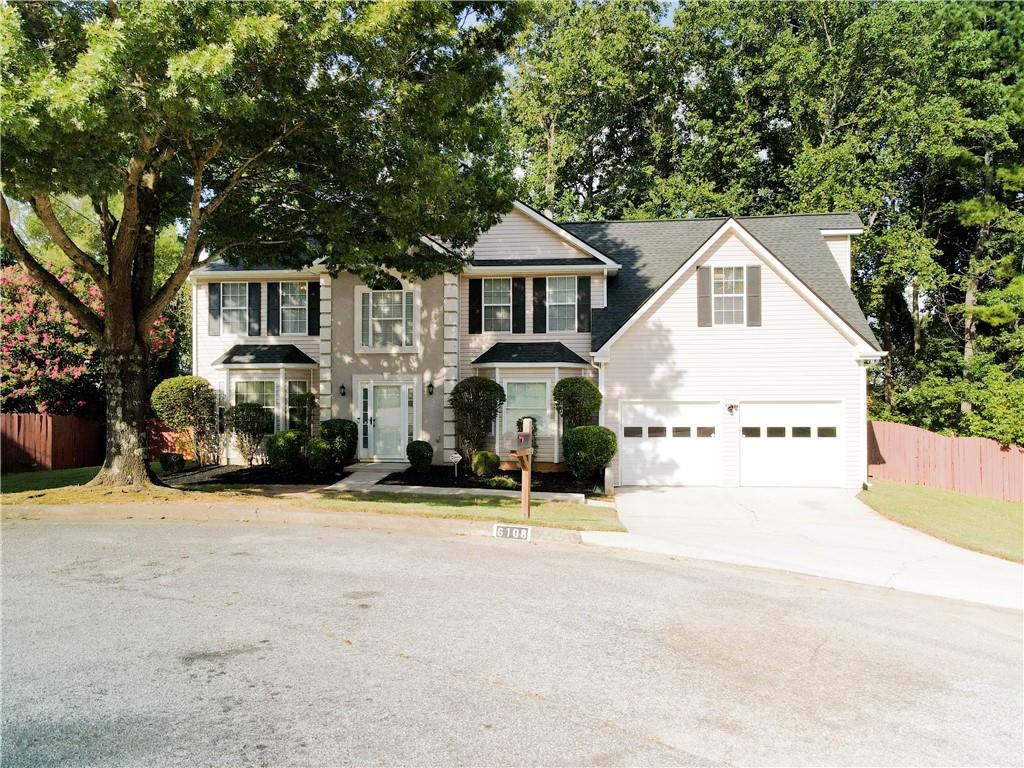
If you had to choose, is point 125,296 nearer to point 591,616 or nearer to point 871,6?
point 591,616

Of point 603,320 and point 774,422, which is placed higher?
point 603,320

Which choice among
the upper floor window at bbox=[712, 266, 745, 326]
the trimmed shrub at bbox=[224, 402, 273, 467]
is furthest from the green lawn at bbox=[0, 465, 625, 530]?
the upper floor window at bbox=[712, 266, 745, 326]

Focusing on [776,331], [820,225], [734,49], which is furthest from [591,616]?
[734,49]

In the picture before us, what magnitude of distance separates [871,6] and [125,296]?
3359 cm

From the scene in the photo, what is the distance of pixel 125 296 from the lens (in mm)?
12289

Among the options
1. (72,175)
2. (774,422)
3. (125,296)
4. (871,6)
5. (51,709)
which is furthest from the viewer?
(871,6)

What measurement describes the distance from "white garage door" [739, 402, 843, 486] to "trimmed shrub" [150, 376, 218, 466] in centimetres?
1551

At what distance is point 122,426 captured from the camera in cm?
1216

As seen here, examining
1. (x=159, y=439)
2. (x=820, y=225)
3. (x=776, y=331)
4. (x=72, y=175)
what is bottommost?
(x=159, y=439)

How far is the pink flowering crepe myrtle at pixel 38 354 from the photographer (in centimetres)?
1859

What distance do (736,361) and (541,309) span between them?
19.1 ft

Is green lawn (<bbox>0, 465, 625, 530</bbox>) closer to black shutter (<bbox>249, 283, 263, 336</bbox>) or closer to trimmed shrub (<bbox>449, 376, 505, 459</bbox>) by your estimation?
trimmed shrub (<bbox>449, 376, 505, 459</bbox>)

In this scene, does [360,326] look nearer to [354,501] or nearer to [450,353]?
[450,353]

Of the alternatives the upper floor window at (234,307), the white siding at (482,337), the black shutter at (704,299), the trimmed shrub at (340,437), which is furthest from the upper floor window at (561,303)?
the upper floor window at (234,307)
